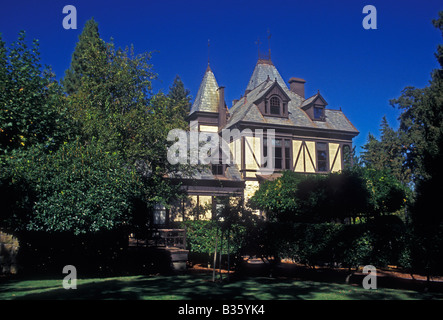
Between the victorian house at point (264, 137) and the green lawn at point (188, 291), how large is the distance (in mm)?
11836

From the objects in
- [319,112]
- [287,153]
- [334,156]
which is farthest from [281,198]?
[319,112]

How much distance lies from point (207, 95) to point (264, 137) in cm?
704

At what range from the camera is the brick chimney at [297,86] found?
102ft

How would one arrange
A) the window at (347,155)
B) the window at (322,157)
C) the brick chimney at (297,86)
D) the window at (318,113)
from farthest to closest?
the brick chimney at (297,86)
the window at (318,113)
the window at (322,157)
the window at (347,155)

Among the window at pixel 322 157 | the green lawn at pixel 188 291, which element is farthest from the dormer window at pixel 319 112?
the green lawn at pixel 188 291

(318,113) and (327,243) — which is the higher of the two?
(318,113)

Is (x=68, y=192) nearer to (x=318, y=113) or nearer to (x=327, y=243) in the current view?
(x=327, y=243)

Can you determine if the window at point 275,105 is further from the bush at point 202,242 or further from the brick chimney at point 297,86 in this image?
the bush at point 202,242

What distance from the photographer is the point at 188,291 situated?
8.63 m

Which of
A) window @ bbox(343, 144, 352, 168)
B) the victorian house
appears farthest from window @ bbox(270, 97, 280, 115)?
window @ bbox(343, 144, 352, 168)

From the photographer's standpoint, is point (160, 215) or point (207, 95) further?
point (207, 95)

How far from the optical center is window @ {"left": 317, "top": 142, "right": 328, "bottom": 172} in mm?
26609
